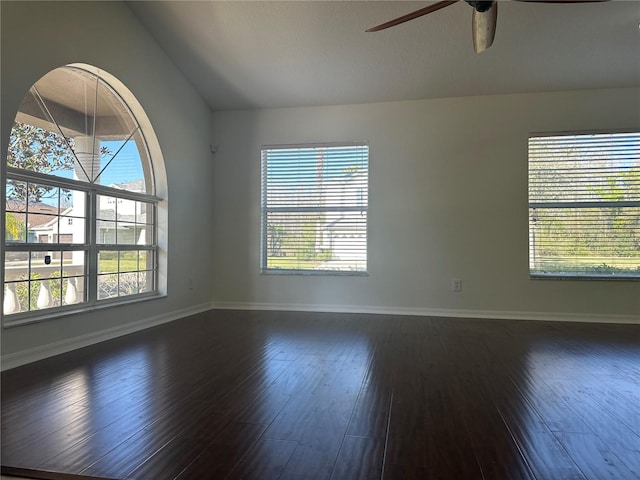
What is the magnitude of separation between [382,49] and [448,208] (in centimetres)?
201

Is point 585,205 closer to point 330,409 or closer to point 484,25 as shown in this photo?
point 484,25

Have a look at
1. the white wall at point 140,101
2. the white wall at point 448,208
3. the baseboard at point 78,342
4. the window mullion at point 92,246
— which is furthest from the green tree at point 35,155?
the white wall at point 448,208

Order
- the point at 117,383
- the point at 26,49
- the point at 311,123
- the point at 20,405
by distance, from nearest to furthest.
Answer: the point at 20,405, the point at 117,383, the point at 26,49, the point at 311,123

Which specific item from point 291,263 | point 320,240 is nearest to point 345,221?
point 320,240

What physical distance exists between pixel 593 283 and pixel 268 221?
4.02m

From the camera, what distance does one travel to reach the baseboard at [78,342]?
287 centimetres

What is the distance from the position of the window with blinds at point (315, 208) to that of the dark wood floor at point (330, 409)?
175cm

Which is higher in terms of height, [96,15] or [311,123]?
[96,15]

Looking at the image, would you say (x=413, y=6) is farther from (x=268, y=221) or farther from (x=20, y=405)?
(x=20, y=405)

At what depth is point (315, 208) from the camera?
5461 mm

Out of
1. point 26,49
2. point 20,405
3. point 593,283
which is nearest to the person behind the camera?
point 20,405

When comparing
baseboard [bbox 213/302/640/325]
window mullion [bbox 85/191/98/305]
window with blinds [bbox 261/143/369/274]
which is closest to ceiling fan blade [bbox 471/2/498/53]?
window with blinds [bbox 261/143/369/274]

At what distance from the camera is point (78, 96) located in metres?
3.62

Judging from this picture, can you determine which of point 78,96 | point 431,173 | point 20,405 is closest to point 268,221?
point 431,173
